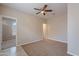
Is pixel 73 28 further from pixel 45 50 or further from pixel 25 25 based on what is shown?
pixel 25 25

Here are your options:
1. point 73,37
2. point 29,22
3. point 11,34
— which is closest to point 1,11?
point 11,34

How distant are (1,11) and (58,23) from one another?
3898 mm

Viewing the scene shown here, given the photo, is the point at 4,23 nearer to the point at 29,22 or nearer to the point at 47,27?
the point at 29,22

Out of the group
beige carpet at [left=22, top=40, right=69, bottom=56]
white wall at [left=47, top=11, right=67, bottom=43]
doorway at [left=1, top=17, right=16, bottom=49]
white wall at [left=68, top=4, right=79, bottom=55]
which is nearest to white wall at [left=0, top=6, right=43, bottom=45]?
doorway at [left=1, top=17, right=16, bottom=49]

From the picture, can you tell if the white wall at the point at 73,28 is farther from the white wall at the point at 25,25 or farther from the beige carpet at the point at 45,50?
the white wall at the point at 25,25

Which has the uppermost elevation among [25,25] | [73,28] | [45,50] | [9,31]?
[25,25]

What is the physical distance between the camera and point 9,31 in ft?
14.5

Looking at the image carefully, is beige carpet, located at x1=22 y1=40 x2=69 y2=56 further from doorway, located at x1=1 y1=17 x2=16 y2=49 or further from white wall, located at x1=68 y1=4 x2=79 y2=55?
doorway, located at x1=1 y1=17 x2=16 y2=49

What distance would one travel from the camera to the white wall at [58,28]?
216 inches

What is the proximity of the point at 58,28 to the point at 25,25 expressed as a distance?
2496 mm

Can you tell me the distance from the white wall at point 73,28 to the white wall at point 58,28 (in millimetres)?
2313

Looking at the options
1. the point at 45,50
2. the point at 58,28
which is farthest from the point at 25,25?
the point at 58,28

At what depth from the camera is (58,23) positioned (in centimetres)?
596

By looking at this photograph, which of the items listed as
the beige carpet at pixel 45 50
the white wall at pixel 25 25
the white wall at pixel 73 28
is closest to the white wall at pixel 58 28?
the white wall at pixel 25 25
